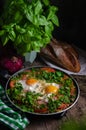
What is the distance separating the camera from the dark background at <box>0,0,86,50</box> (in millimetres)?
1524

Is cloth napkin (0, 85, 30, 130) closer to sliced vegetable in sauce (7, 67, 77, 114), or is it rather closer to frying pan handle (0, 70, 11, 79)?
sliced vegetable in sauce (7, 67, 77, 114)

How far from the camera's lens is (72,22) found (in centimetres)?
157

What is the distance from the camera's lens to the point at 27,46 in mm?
1109

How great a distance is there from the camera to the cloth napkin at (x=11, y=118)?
91 centimetres

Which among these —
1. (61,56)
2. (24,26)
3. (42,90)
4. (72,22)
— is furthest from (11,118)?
(72,22)

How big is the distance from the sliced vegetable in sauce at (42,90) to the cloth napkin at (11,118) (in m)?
0.04

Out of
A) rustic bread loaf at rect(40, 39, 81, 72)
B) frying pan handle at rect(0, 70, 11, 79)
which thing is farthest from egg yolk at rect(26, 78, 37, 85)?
rustic bread loaf at rect(40, 39, 81, 72)

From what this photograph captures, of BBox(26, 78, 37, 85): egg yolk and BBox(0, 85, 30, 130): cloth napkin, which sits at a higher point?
BBox(0, 85, 30, 130): cloth napkin

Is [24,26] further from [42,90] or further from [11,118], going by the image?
[11,118]

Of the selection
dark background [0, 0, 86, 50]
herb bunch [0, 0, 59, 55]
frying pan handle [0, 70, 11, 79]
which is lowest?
dark background [0, 0, 86, 50]

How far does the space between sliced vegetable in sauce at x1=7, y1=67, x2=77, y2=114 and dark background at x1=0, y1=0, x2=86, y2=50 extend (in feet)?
1.56

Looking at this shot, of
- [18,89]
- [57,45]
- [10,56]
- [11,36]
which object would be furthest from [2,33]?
[57,45]

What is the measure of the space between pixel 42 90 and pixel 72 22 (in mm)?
687

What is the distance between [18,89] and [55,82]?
19 cm
